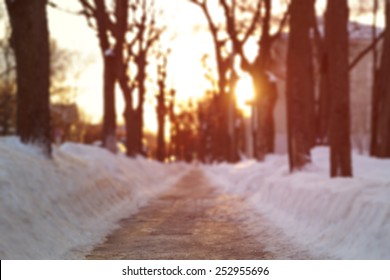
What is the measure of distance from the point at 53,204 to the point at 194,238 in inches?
90.7

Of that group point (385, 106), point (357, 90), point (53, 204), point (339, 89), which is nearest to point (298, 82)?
point (339, 89)

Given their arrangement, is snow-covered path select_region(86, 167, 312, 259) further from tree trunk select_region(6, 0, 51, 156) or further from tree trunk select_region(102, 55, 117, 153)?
tree trunk select_region(102, 55, 117, 153)

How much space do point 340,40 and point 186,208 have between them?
4426 mm

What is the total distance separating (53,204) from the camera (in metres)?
9.38

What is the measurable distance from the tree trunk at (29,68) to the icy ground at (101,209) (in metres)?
0.51

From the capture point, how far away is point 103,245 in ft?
25.3

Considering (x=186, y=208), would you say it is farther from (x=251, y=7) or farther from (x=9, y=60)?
(x=9, y=60)

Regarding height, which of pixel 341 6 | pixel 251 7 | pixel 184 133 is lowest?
pixel 184 133

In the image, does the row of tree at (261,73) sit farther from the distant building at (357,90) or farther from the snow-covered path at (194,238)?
the distant building at (357,90)

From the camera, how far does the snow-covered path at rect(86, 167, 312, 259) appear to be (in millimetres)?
6871

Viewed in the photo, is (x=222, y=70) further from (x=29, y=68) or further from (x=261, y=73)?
(x=29, y=68)

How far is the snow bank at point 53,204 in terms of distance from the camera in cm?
713

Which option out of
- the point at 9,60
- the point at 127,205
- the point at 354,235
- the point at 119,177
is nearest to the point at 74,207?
the point at 127,205

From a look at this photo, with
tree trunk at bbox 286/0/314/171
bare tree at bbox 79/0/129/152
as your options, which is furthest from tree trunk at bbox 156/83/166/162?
tree trunk at bbox 286/0/314/171
